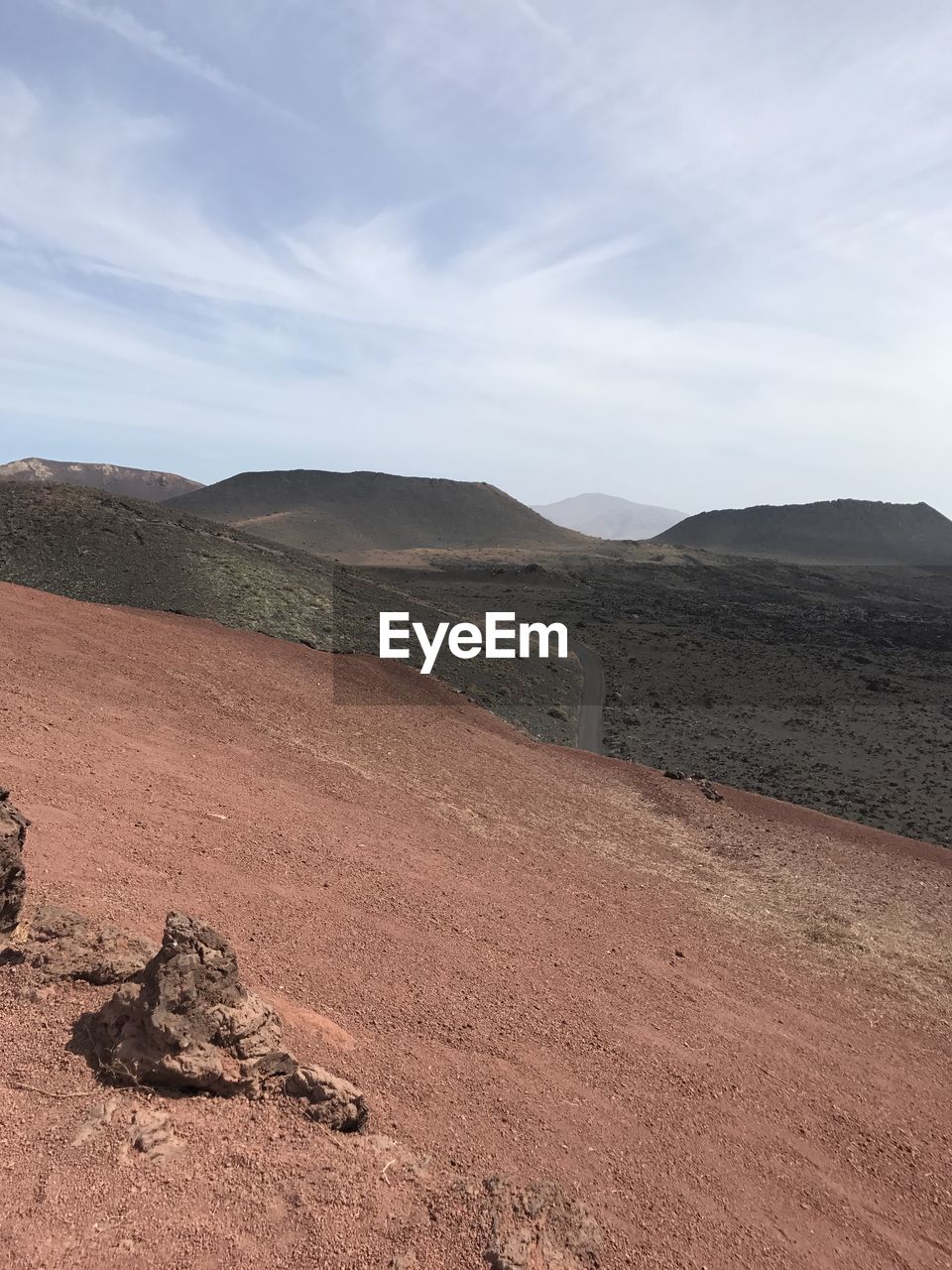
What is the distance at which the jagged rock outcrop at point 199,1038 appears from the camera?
439cm

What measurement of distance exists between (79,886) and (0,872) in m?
1.41

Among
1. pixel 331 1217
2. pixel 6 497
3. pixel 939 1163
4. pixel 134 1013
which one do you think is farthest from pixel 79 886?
pixel 6 497

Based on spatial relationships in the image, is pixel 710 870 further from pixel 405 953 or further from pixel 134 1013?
pixel 134 1013

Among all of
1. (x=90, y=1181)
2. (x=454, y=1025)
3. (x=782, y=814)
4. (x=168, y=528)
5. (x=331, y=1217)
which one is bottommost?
(x=782, y=814)

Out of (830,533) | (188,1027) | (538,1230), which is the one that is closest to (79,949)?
(188,1027)

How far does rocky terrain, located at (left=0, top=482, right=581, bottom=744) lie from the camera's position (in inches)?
1004

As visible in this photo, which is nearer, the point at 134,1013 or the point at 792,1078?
the point at 134,1013

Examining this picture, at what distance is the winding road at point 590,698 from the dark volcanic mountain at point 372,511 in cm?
6057

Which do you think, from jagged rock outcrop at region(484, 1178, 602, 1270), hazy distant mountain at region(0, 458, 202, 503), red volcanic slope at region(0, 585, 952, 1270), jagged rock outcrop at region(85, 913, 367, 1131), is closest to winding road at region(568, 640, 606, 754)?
red volcanic slope at region(0, 585, 952, 1270)

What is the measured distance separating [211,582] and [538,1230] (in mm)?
26300

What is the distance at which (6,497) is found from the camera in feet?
108

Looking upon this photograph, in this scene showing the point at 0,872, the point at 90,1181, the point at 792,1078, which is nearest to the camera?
the point at 90,1181

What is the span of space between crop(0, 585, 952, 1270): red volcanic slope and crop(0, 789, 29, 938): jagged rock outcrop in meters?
0.64

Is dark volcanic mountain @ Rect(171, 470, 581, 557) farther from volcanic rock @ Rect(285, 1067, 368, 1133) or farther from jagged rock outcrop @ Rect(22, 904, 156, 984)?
volcanic rock @ Rect(285, 1067, 368, 1133)
